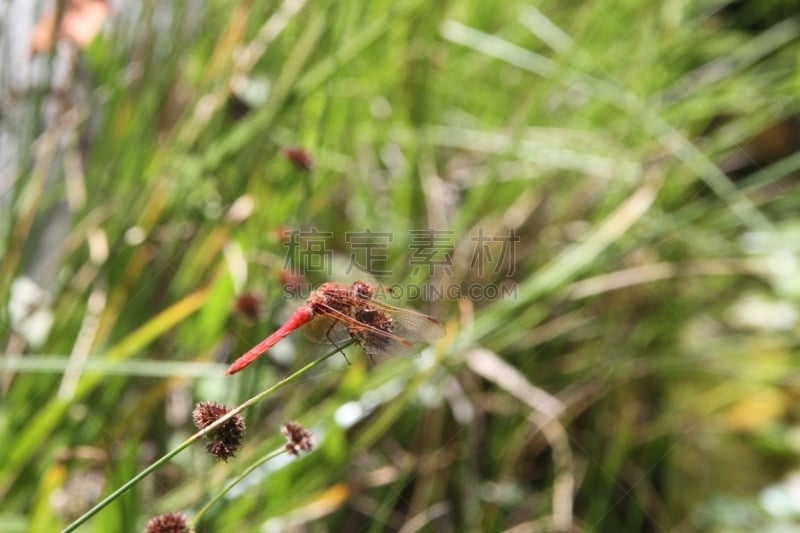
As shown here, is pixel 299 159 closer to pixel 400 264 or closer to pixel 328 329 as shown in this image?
pixel 328 329

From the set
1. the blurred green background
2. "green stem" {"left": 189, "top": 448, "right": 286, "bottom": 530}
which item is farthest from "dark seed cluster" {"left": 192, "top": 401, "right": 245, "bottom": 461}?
the blurred green background

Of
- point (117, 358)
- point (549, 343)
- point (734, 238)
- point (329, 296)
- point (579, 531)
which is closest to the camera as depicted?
point (329, 296)

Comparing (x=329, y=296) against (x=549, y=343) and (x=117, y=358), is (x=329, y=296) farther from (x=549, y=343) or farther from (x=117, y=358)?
(x=549, y=343)

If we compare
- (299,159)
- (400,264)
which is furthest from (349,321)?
(400,264)

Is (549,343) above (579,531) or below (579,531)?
above

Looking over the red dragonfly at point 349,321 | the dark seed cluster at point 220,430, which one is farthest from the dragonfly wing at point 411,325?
the dark seed cluster at point 220,430

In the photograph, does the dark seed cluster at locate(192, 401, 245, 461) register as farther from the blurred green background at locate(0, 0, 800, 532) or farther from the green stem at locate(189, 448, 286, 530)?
the blurred green background at locate(0, 0, 800, 532)

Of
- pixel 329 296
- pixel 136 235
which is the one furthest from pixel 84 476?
pixel 329 296

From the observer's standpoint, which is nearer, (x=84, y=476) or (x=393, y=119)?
(x=84, y=476)
